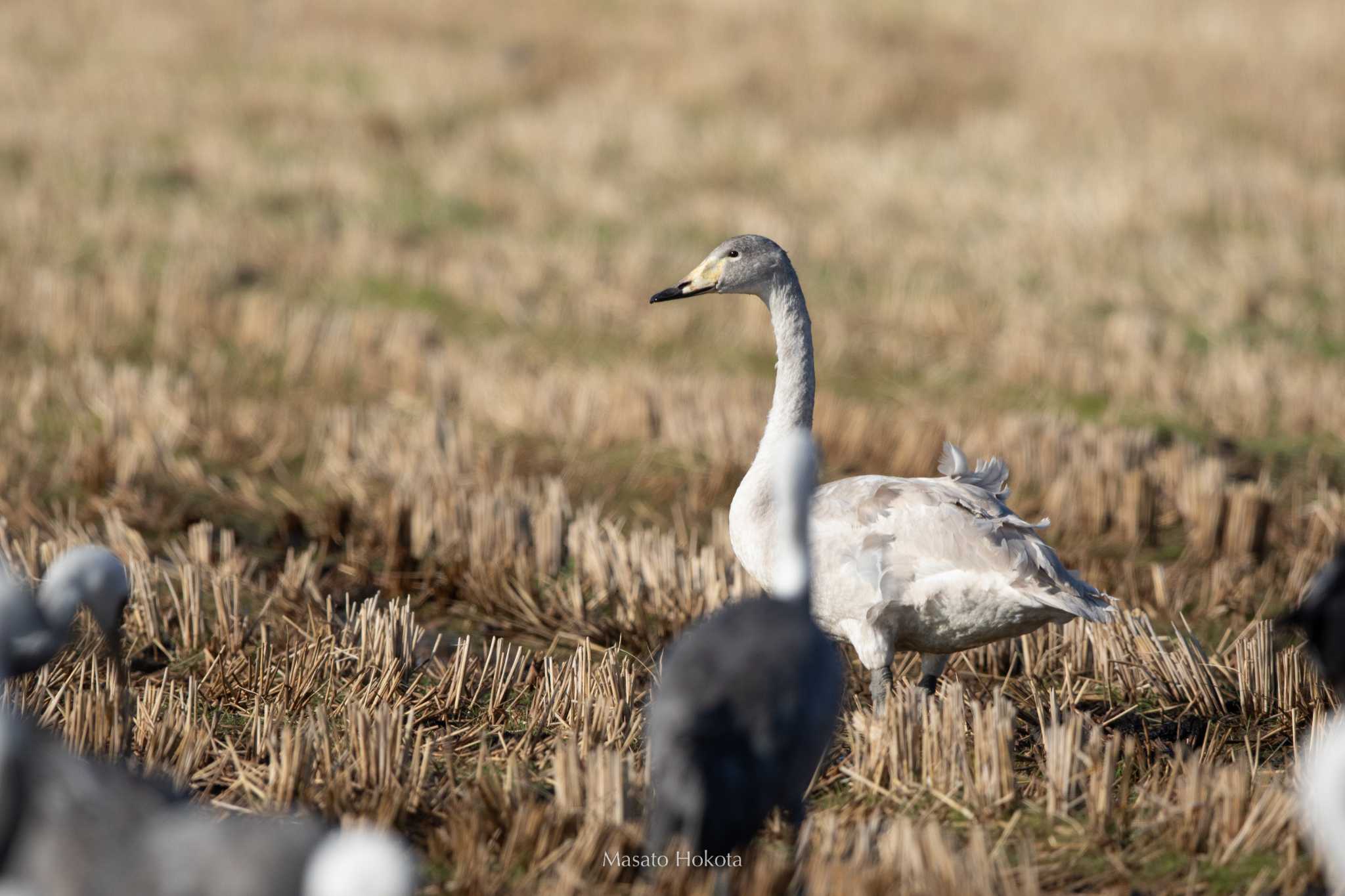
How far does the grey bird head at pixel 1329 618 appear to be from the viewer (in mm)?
3355

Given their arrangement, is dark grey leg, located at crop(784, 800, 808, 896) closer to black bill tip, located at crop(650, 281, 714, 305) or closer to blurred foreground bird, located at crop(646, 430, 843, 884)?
blurred foreground bird, located at crop(646, 430, 843, 884)

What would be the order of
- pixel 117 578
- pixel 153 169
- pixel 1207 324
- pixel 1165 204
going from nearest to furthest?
pixel 117 578 → pixel 1207 324 → pixel 1165 204 → pixel 153 169

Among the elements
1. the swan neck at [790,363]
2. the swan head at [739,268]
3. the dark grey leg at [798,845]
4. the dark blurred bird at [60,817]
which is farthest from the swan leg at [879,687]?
the dark blurred bird at [60,817]

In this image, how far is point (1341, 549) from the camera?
3.49 metres

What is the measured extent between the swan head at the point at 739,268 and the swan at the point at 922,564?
649 millimetres

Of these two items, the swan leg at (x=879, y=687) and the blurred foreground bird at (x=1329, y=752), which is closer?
the blurred foreground bird at (x=1329, y=752)

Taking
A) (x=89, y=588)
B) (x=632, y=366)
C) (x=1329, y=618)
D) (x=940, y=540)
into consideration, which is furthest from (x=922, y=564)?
(x=632, y=366)

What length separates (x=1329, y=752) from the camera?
2.86 m

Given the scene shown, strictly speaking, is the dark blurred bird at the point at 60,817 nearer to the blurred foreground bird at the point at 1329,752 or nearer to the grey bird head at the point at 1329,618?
the blurred foreground bird at the point at 1329,752

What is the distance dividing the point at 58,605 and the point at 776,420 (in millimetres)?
2389

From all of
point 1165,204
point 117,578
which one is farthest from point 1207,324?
point 117,578

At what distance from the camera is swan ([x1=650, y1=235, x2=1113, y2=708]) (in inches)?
161

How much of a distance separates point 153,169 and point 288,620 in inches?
437

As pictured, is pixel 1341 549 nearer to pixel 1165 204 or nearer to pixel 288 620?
pixel 288 620
